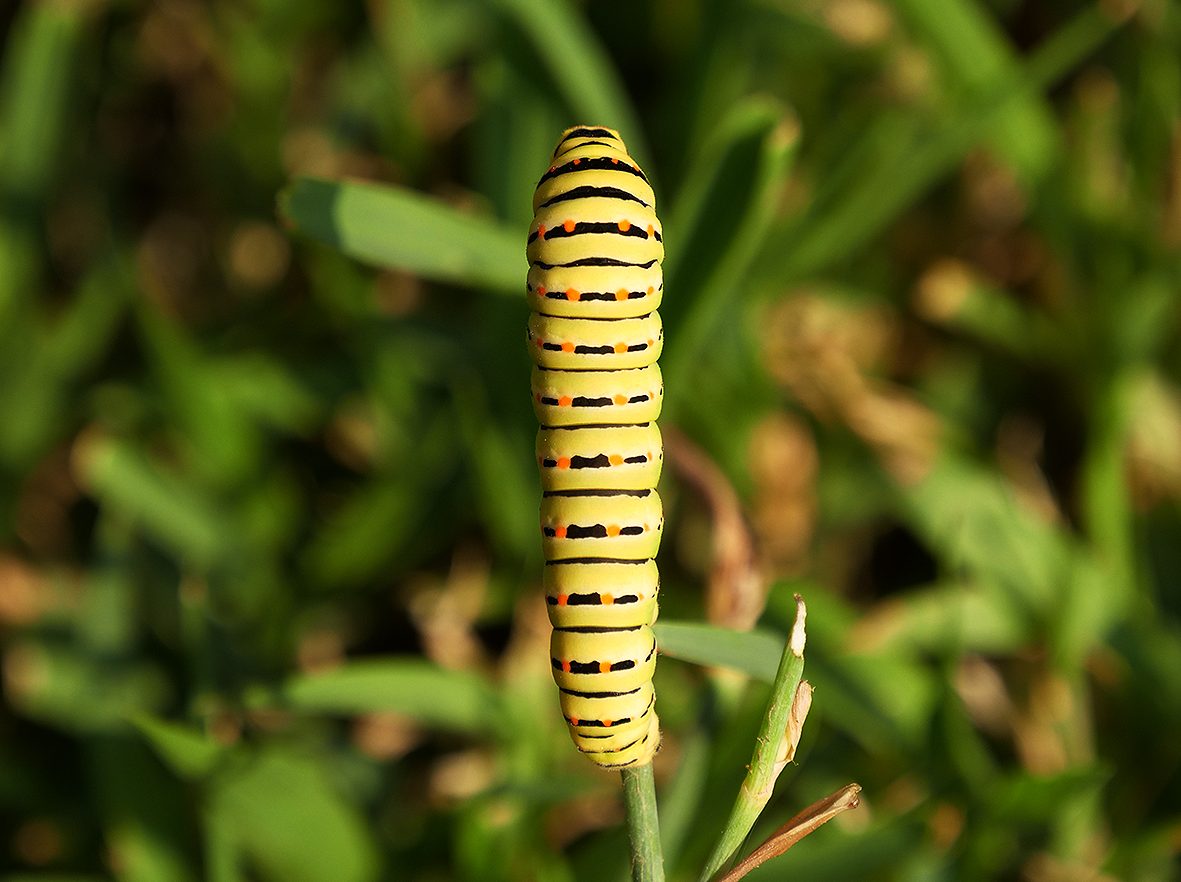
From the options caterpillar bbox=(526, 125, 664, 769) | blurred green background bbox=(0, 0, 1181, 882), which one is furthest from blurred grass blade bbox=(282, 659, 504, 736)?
caterpillar bbox=(526, 125, 664, 769)

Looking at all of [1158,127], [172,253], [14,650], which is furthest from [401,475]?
[1158,127]

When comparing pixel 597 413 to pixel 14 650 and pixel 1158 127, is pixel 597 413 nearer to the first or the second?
pixel 14 650

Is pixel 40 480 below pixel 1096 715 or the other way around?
the other way around

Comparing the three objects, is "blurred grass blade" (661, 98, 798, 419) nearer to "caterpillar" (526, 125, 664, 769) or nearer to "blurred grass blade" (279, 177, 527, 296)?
"blurred grass blade" (279, 177, 527, 296)

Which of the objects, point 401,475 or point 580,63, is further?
point 401,475

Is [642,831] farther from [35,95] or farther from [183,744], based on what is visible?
[35,95]

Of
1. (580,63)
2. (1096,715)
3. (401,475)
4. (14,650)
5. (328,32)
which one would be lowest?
(1096,715)

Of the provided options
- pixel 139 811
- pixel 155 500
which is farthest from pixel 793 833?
pixel 155 500
